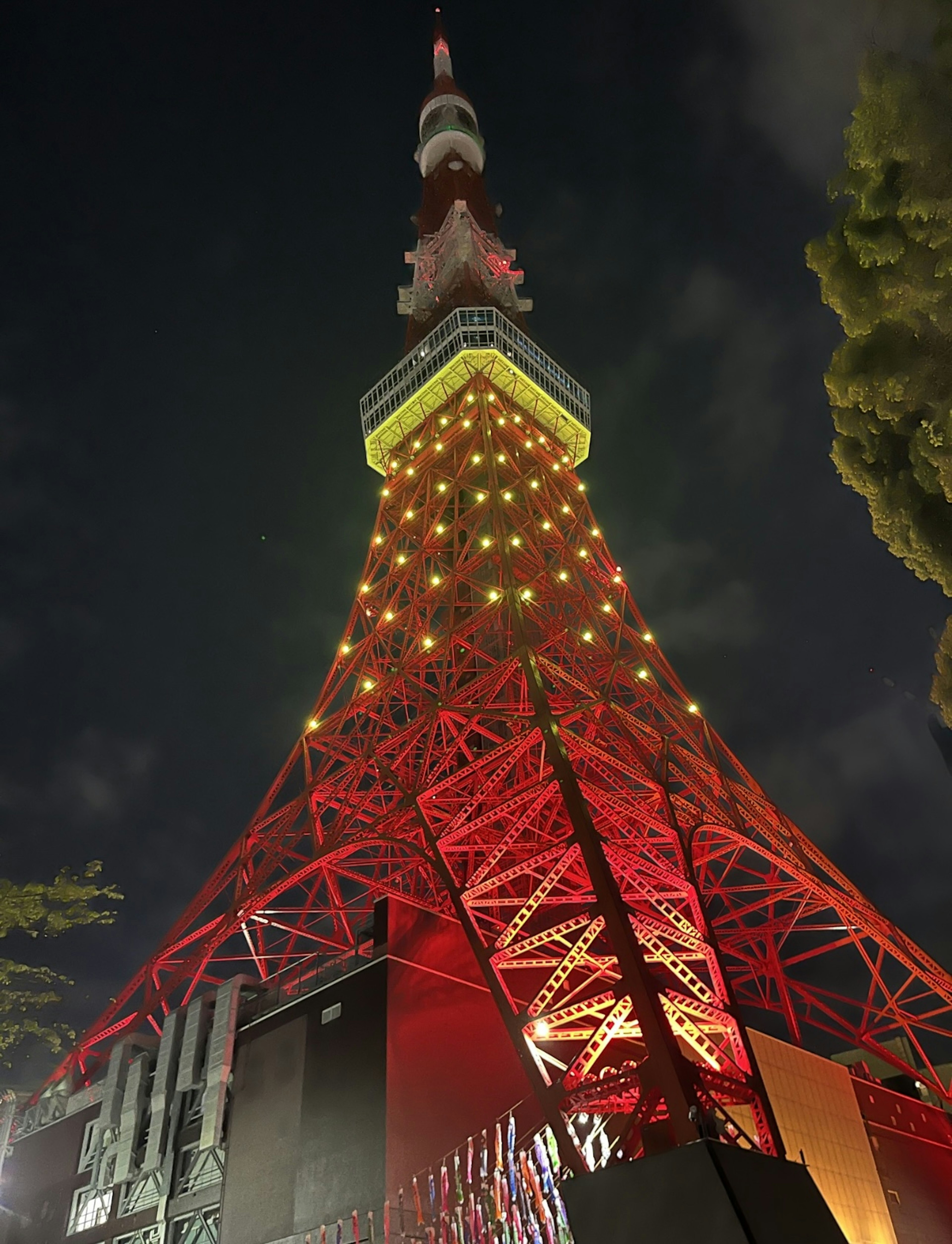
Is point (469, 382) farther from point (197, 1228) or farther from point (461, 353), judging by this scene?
point (197, 1228)

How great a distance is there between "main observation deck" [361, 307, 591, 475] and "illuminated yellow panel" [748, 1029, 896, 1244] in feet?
53.5

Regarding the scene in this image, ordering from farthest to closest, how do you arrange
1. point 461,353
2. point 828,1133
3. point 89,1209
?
point 461,353, point 828,1133, point 89,1209

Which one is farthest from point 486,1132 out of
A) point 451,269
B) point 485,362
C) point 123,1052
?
point 451,269

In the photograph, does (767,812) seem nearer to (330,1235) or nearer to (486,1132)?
(486,1132)

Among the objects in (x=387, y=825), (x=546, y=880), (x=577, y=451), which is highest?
(x=577, y=451)

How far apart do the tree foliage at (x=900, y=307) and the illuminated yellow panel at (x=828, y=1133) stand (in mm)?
10797

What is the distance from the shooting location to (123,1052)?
16.4 m

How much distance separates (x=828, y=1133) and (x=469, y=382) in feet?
59.6

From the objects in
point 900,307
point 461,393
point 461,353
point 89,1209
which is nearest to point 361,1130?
point 89,1209

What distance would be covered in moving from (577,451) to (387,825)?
1348cm

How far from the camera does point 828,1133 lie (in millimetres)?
15797

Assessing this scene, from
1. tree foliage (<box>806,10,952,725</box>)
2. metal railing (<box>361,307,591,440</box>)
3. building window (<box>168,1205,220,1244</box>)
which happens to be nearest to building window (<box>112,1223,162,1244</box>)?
building window (<box>168,1205,220,1244</box>)

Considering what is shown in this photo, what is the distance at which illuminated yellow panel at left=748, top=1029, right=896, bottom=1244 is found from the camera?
15.1 metres

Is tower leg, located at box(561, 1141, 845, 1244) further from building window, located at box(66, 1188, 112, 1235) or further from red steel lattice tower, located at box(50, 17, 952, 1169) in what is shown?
building window, located at box(66, 1188, 112, 1235)
